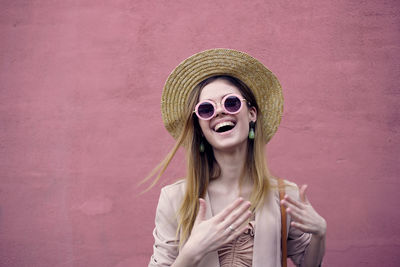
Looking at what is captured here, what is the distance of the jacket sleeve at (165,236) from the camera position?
1814 mm

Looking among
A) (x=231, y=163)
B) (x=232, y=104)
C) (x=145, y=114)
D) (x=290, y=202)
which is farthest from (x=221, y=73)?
(x=145, y=114)

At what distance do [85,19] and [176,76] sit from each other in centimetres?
178

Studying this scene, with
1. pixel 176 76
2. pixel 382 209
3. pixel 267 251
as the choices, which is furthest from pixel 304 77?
pixel 267 251

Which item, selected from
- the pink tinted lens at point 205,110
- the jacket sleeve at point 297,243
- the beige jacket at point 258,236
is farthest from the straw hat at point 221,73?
the jacket sleeve at point 297,243

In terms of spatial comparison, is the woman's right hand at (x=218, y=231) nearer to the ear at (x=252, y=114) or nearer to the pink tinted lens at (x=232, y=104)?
the pink tinted lens at (x=232, y=104)

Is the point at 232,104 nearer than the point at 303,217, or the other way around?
the point at 303,217

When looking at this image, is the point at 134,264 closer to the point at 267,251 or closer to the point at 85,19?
the point at 267,251

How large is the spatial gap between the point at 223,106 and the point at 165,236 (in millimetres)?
772

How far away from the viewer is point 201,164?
6.73 feet

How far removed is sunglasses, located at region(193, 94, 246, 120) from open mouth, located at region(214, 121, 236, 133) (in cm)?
6

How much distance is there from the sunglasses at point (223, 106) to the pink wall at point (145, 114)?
1374 millimetres

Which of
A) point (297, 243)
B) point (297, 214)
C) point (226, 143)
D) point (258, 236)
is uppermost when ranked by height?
point (226, 143)

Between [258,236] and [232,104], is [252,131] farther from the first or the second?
[258,236]

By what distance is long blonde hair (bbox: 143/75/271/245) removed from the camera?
187 centimetres
